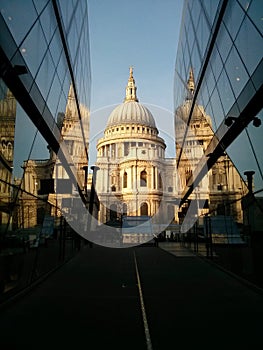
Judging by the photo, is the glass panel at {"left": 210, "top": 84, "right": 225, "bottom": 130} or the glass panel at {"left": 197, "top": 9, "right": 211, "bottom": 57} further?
the glass panel at {"left": 197, "top": 9, "right": 211, "bottom": 57}

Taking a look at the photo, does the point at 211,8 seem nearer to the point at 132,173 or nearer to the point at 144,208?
the point at 144,208

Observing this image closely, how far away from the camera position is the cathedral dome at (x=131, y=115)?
96.2 metres

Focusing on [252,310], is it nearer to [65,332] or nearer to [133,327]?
[133,327]

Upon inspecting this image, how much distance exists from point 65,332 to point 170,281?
4700mm

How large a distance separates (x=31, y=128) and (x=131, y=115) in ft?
291

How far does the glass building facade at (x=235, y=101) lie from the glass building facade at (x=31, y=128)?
198 inches

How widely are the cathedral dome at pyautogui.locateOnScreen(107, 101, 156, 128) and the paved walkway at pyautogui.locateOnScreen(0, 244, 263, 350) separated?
89.3m

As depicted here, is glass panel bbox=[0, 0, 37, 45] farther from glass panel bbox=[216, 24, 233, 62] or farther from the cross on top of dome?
A: the cross on top of dome

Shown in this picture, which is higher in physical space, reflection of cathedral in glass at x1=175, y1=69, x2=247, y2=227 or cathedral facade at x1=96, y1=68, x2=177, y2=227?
cathedral facade at x1=96, y1=68, x2=177, y2=227

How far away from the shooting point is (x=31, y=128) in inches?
399

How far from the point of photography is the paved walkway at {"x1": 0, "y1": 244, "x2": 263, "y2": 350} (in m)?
4.09

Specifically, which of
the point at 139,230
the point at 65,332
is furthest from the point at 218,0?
the point at 139,230

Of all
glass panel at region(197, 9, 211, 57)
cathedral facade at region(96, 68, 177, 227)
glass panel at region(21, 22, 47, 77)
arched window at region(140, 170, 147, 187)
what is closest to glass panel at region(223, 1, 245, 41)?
glass panel at region(197, 9, 211, 57)

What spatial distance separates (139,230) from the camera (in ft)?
104
